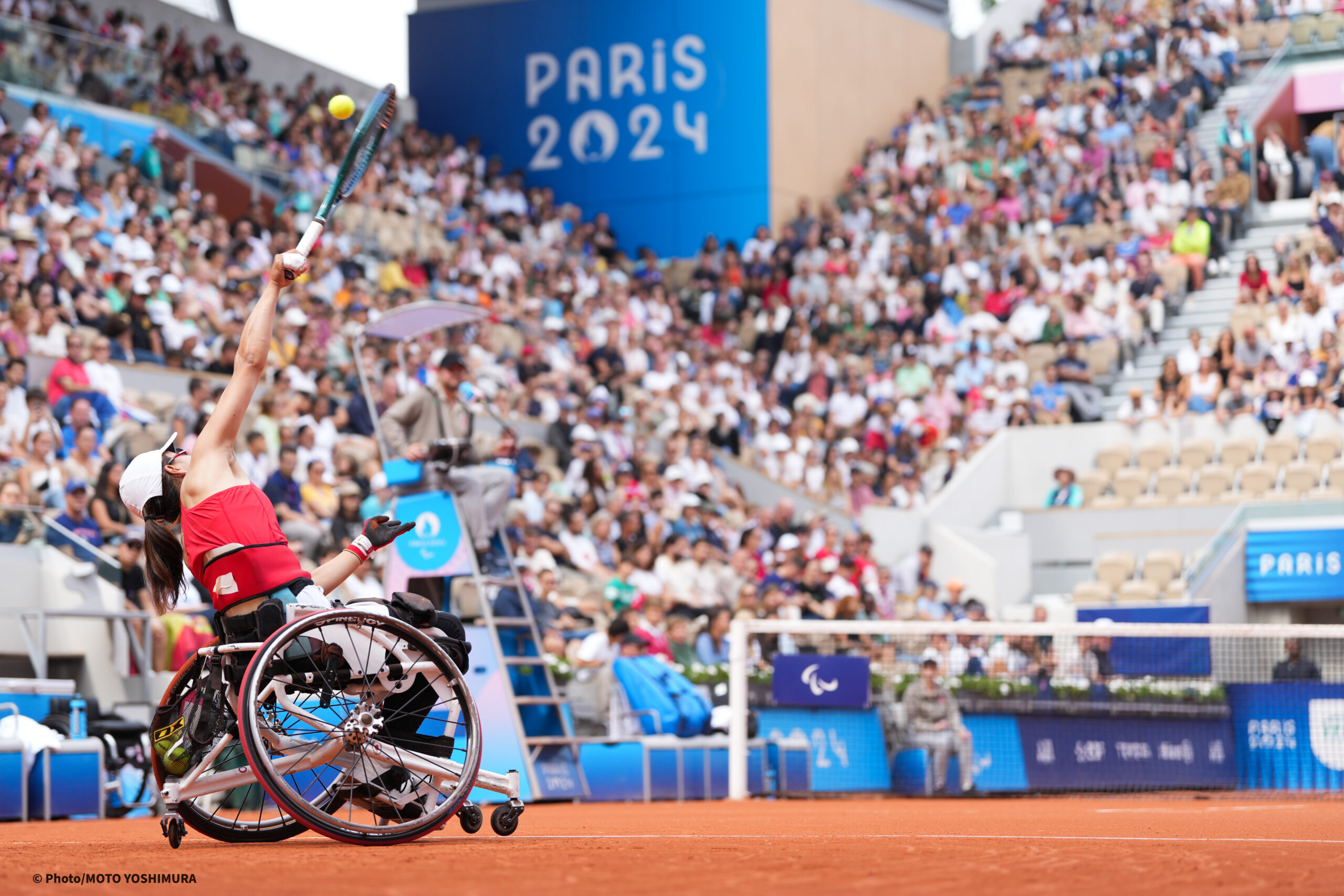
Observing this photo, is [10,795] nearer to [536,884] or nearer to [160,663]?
[160,663]

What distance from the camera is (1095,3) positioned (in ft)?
98.0

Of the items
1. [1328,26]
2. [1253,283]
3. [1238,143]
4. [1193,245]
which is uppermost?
[1328,26]

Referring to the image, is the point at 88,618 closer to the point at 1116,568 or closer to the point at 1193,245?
the point at 1116,568

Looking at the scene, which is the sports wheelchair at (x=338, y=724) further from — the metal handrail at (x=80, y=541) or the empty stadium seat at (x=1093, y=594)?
the empty stadium seat at (x=1093, y=594)

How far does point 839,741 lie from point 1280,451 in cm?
879

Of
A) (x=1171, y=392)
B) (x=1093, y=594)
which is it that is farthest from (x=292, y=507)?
(x=1171, y=392)

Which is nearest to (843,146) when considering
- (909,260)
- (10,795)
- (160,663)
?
(909,260)

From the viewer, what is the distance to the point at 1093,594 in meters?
18.8

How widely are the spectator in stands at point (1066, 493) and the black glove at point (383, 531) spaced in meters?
15.4

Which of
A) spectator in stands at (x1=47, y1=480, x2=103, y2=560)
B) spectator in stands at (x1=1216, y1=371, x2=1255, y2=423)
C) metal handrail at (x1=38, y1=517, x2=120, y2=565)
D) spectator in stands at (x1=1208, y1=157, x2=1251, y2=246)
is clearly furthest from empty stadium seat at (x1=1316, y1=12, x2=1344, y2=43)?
metal handrail at (x1=38, y1=517, x2=120, y2=565)

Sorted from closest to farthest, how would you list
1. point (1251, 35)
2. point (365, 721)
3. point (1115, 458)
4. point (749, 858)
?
1. point (749, 858)
2. point (365, 721)
3. point (1115, 458)
4. point (1251, 35)

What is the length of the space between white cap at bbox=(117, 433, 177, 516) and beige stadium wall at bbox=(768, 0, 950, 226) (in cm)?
2266

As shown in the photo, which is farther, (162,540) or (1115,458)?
(1115,458)

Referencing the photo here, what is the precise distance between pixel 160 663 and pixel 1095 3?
74.7ft
